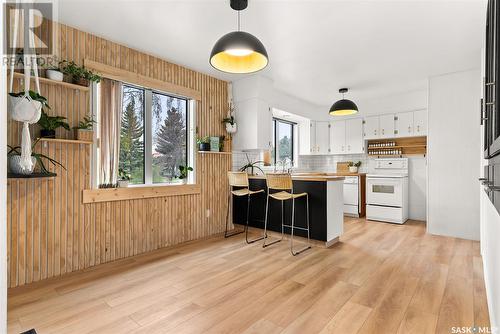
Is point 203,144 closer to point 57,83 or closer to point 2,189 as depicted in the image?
point 57,83

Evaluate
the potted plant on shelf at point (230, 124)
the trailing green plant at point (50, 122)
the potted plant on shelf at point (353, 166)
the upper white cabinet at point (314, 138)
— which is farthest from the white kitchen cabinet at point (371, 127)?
the trailing green plant at point (50, 122)

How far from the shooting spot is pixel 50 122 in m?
2.56

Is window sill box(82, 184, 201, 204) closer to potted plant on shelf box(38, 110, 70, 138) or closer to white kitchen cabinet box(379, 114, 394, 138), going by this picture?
potted plant on shelf box(38, 110, 70, 138)

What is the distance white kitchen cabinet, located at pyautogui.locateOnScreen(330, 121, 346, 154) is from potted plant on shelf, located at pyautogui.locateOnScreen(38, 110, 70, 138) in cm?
569

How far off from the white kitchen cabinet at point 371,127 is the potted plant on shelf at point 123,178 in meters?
5.21

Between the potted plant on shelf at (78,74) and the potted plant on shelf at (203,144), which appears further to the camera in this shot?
the potted plant on shelf at (203,144)

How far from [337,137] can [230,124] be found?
3.28 meters

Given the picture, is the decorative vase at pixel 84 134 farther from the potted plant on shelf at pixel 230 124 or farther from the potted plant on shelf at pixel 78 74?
the potted plant on shelf at pixel 230 124

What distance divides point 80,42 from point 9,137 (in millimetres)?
1304

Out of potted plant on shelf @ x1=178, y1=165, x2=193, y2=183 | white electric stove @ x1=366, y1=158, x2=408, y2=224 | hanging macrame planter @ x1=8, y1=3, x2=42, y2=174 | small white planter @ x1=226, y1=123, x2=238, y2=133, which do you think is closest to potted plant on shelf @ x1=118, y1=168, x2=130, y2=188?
potted plant on shelf @ x1=178, y1=165, x2=193, y2=183

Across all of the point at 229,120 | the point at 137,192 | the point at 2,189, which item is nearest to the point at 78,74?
the point at 137,192

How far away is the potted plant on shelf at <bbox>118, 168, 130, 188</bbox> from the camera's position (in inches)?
129

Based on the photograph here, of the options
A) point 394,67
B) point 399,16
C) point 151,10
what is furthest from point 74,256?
point 394,67

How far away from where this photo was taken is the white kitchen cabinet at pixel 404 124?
5.47 metres
